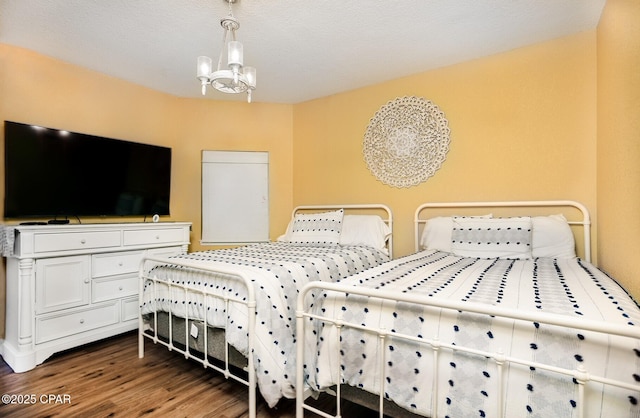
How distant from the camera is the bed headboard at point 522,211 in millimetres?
2174

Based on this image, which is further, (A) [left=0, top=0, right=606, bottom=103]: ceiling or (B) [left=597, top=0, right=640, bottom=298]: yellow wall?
(A) [left=0, top=0, right=606, bottom=103]: ceiling

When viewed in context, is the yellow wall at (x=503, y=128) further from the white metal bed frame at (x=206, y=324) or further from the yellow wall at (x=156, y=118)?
the white metal bed frame at (x=206, y=324)

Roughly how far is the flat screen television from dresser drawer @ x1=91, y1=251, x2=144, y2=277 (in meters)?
0.43

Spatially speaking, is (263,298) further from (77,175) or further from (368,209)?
(77,175)

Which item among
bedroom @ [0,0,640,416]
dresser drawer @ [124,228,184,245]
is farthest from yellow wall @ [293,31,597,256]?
dresser drawer @ [124,228,184,245]

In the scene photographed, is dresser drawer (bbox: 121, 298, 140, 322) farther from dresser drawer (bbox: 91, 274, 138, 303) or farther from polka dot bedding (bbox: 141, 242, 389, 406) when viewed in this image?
polka dot bedding (bbox: 141, 242, 389, 406)

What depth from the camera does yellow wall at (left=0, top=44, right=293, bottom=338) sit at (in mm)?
2400

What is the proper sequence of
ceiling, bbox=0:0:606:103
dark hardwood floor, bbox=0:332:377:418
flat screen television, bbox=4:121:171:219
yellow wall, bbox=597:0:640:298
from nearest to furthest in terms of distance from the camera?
1. yellow wall, bbox=597:0:640:298
2. dark hardwood floor, bbox=0:332:377:418
3. ceiling, bbox=0:0:606:103
4. flat screen television, bbox=4:121:171:219

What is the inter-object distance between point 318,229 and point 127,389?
1.80 m

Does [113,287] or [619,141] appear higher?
[619,141]

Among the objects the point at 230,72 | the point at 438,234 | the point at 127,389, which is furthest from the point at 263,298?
the point at 438,234

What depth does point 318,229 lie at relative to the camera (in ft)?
9.62

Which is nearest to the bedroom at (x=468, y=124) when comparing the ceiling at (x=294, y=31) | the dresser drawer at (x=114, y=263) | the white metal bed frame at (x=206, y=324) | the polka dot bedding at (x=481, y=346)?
the ceiling at (x=294, y=31)

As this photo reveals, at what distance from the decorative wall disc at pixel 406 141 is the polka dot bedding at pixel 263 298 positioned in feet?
3.72
